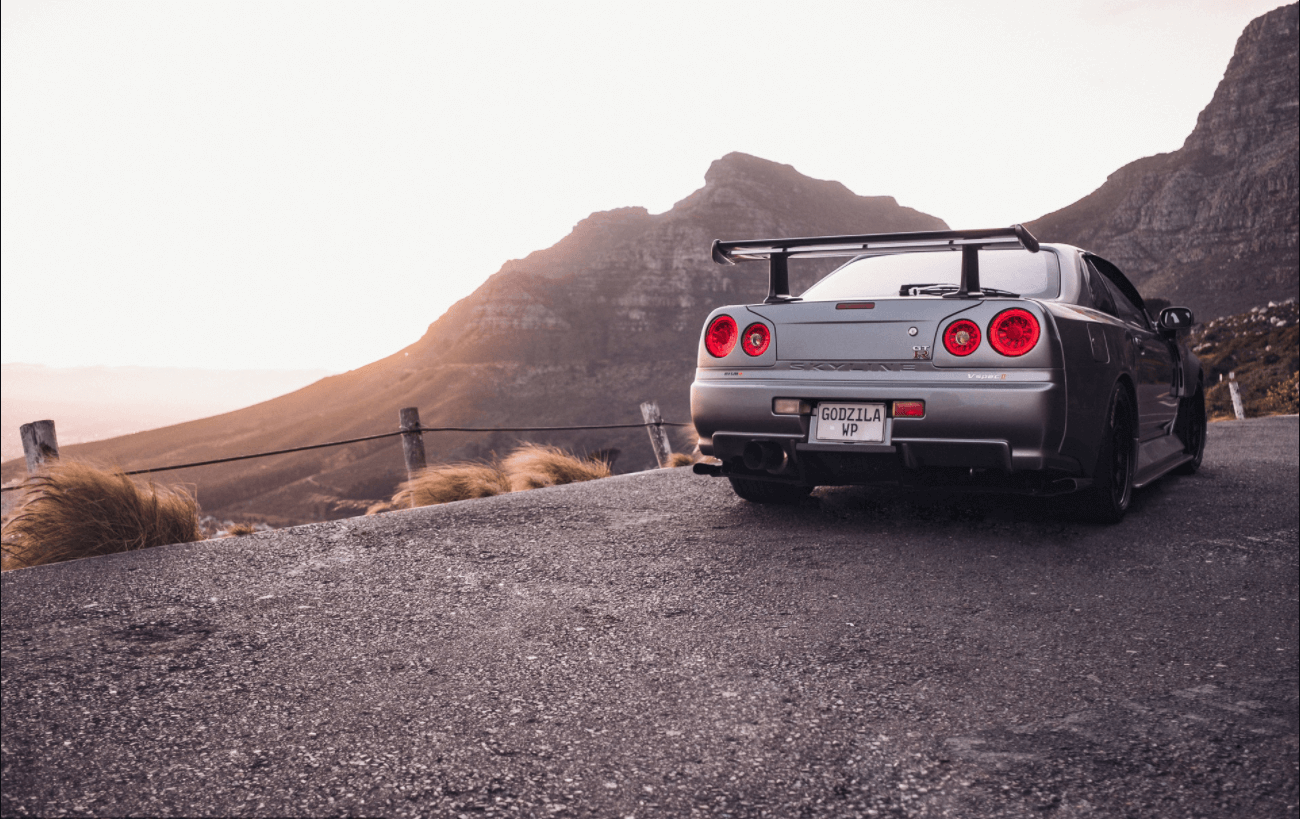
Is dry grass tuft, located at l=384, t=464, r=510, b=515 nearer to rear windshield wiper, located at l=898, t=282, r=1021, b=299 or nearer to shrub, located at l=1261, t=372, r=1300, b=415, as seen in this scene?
rear windshield wiper, located at l=898, t=282, r=1021, b=299

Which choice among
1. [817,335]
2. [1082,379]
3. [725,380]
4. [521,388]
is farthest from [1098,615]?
[521,388]

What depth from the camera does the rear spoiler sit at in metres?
3.61

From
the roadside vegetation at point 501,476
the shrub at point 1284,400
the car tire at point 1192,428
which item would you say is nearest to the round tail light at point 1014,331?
the car tire at point 1192,428

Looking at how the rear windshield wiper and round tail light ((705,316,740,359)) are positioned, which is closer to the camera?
the rear windshield wiper

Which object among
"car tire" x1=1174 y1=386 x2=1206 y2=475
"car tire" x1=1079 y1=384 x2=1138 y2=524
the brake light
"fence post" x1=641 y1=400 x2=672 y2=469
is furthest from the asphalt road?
"fence post" x1=641 y1=400 x2=672 y2=469

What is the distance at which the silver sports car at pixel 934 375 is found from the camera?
3.58 m

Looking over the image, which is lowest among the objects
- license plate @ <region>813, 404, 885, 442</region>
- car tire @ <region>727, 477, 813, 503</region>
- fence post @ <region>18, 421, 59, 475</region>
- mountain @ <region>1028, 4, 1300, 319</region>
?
car tire @ <region>727, 477, 813, 503</region>

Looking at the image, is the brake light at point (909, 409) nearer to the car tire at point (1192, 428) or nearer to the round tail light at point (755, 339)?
the round tail light at point (755, 339)

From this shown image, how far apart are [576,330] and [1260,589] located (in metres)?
138

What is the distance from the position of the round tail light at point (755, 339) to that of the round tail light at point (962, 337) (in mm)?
889

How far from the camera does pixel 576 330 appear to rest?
458ft

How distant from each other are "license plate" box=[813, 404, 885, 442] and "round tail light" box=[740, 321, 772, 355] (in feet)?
1.51

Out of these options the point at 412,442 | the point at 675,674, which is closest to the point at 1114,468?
the point at 675,674

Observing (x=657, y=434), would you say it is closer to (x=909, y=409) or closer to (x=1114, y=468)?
(x=1114, y=468)
